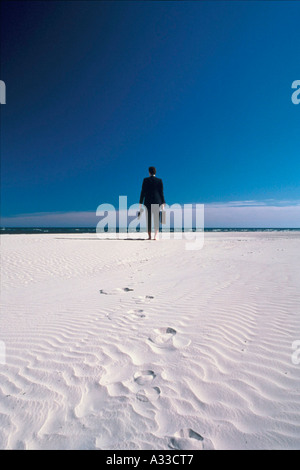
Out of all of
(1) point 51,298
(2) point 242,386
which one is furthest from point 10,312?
(2) point 242,386

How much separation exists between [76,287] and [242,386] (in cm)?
420

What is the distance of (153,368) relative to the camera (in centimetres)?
214

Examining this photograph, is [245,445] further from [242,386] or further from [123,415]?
[123,415]

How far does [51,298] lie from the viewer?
4574 mm

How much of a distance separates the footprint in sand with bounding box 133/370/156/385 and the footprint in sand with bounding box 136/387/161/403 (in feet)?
0.32

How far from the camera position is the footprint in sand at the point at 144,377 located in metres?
1.98

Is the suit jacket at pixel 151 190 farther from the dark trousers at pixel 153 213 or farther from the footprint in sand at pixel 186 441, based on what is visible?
the footprint in sand at pixel 186 441

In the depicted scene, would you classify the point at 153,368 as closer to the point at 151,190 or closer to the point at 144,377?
the point at 144,377

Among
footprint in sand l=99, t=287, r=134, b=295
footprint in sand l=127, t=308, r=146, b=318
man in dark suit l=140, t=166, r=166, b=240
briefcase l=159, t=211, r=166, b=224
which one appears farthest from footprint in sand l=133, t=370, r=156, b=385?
briefcase l=159, t=211, r=166, b=224

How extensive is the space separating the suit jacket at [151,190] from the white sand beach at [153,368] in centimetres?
659

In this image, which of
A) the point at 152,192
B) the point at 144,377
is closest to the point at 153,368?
the point at 144,377

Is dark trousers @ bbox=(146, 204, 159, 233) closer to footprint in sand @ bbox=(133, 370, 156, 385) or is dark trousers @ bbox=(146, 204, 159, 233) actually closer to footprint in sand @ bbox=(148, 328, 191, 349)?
footprint in sand @ bbox=(148, 328, 191, 349)

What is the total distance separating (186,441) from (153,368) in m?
0.71

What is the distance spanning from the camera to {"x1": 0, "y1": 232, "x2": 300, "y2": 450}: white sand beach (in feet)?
4.98
